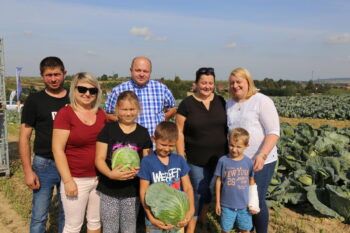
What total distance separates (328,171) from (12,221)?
6.08 m

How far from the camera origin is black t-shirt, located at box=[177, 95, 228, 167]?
374 cm

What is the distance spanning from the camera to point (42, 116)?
3393mm

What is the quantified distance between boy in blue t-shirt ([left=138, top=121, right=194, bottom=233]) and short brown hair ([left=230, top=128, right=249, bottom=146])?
0.66 meters

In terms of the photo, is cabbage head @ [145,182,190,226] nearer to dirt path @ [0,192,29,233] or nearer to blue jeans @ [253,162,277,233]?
blue jeans @ [253,162,277,233]

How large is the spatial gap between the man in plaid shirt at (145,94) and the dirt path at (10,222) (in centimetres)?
265

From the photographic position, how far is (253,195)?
11.5ft

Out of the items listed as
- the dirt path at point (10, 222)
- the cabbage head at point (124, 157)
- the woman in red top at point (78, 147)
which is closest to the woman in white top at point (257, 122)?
the cabbage head at point (124, 157)

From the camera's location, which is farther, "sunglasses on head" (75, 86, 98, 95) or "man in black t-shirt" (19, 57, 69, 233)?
"man in black t-shirt" (19, 57, 69, 233)

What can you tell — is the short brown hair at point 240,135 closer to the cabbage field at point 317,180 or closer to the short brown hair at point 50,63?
the short brown hair at point 50,63

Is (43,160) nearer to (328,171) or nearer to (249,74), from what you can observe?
(249,74)

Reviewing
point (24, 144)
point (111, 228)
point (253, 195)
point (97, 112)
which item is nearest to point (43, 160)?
point (24, 144)

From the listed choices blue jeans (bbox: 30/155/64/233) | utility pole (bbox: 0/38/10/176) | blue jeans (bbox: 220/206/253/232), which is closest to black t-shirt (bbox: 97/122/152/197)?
blue jeans (bbox: 30/155/64/233)

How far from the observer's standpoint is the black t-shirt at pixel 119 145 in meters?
3.04

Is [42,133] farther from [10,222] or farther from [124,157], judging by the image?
[10,222]
